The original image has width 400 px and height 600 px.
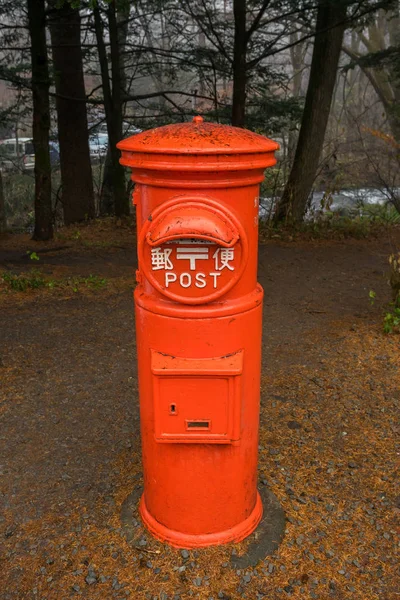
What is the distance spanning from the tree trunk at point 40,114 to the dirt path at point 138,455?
290 centimetres

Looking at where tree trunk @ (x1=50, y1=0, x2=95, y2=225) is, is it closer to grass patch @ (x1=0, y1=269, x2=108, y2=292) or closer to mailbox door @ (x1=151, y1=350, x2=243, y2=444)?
grass patch @ (x1=0, y1=269, x2=108, y2=292)

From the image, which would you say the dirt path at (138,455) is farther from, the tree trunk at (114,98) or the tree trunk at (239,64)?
the tree trunk at (114,98)

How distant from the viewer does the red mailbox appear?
2059 mm

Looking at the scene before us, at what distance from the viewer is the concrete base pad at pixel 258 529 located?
2531 mm

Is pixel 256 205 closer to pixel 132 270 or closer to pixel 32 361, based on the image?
pixel 32 361

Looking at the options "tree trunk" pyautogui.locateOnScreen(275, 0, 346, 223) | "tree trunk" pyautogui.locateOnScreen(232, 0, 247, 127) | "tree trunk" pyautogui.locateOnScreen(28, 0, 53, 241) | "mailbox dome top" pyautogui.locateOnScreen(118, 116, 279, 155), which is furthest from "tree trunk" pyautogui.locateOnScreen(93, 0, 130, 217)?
"mailbox dome top" pyautogui.locateOnScreen(118, 116, 279, 155)

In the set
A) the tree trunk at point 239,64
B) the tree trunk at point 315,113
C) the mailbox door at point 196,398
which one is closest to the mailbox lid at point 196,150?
the mailbox door at point 196,398

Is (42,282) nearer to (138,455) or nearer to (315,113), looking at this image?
(138,455)

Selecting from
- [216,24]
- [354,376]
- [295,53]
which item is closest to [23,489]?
[354,376]

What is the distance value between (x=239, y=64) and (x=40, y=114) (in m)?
3.57

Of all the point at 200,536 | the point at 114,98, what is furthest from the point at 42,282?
the point at 114,98

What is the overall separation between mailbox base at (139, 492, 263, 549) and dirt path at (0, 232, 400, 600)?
0.05 meters

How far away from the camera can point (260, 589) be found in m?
2.37

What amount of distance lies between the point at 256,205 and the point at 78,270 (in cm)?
542
